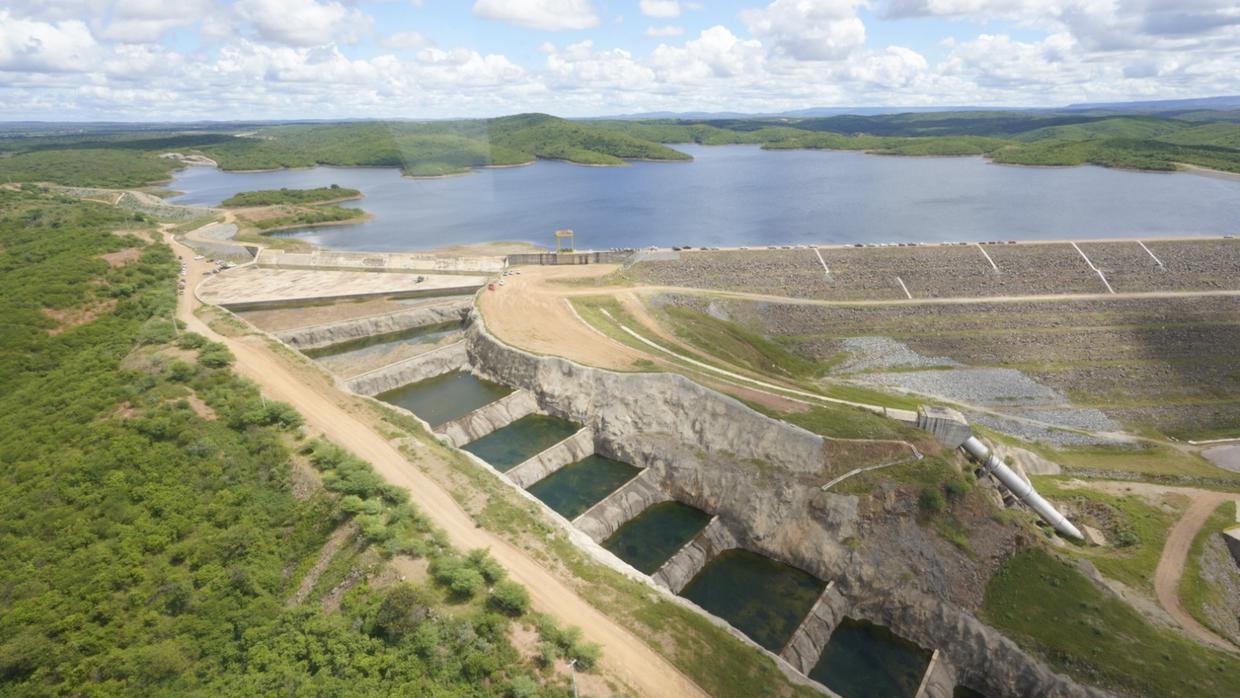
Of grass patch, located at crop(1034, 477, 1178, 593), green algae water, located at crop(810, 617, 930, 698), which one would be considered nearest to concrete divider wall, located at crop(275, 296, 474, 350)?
green algae water, located at crop(810, 617, 930, 698)

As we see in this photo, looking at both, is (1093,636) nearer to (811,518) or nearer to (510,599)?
(811,518)

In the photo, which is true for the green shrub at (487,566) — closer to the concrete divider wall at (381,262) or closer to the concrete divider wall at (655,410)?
the concrete divider wall at (655,410)

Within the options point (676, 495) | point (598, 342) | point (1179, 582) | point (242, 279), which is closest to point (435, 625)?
point (676, 495)

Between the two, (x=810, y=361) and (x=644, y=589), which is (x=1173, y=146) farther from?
(x=644, y=589)

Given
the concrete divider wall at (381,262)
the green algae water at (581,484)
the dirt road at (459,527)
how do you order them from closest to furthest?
the dirt road at (459,527) → the green algae water at (581,484) → the concrete divider wall at (381,262)

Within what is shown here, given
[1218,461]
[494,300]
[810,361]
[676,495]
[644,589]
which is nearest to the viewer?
[644,589]

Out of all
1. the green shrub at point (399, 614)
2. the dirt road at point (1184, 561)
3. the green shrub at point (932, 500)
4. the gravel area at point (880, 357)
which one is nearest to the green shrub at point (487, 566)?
the green shrub at point (399, 614)
